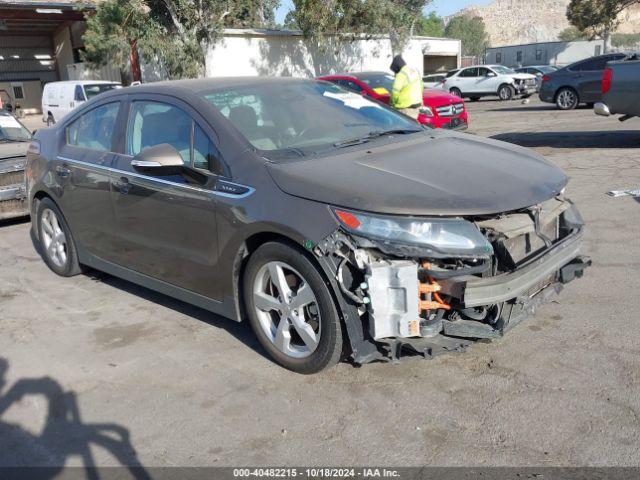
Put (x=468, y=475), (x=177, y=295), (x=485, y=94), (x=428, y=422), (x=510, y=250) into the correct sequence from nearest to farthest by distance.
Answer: (x=468, y=475) → (x=428, y=422) → (x=510, y=250) → (x=177, y=295) → (x=485, y=94)

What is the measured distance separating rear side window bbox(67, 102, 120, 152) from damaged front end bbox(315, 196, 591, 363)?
2462 millimetres

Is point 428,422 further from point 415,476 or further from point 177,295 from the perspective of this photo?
point 177,295

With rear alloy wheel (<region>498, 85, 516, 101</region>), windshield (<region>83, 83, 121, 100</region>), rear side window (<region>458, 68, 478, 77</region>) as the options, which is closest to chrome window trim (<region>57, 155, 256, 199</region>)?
windshield (<region>83, 83, 121, 100</region>)

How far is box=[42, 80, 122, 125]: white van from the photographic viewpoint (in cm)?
2186

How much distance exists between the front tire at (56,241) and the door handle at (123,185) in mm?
1178

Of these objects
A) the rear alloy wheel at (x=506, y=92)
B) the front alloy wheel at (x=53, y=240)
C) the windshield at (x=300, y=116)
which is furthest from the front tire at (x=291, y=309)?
the rear alloy wheel at (x=506, y=92)

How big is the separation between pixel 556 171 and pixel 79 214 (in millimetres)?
3759

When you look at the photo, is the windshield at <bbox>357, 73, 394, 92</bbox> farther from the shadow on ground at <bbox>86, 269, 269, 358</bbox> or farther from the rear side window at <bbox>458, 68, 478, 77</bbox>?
the rear side window at <bbox>458, 68, 478, 77</bbox>

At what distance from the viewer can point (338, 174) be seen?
354cm

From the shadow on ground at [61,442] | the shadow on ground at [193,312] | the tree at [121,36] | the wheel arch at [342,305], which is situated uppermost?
the tree at [121,36]

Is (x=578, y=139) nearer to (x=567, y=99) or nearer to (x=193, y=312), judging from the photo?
(x=567, y=99)

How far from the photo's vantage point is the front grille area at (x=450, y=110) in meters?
13.0

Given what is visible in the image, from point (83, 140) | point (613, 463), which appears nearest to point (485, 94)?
point (83, 140)

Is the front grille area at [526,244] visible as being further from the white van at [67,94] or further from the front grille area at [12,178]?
the white van at [67,94]
